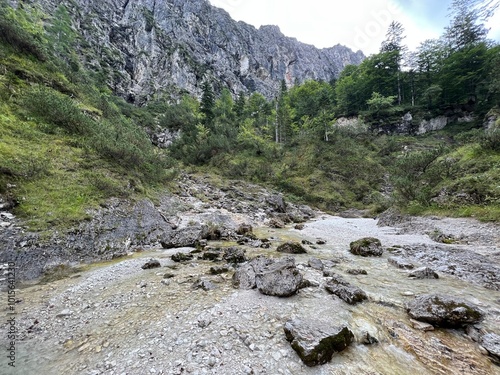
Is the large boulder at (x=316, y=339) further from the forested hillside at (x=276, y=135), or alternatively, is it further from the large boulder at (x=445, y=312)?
the forested hillside at (x=276, y=135)

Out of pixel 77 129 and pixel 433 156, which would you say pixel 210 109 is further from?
pixel 433 156

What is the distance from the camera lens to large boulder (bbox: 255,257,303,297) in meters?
5.64

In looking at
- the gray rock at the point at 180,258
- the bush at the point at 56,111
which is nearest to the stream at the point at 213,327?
the gray rock at the point at 180,258

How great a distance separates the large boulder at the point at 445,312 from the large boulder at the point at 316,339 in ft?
6.39

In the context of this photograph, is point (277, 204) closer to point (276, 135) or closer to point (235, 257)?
point (235, 257)

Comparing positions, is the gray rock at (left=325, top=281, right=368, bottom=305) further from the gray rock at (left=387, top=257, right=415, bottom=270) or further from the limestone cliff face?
the limestone cliff face

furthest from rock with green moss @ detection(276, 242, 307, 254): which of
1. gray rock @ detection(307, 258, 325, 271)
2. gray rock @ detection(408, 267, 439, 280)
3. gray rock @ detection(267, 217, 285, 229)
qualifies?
gray rock @ detection(267, 217, 285, 229)

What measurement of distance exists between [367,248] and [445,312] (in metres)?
5.24

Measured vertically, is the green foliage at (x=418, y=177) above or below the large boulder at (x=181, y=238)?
above

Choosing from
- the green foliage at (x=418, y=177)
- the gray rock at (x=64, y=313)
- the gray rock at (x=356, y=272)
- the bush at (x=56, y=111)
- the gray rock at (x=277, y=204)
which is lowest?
the gray rock at (x=64, y=313)

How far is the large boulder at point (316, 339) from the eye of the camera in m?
3.48

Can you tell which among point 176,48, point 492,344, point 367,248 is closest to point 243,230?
point 367,248

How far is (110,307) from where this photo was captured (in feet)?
17.8

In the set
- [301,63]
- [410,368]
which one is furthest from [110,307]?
[301,63]
